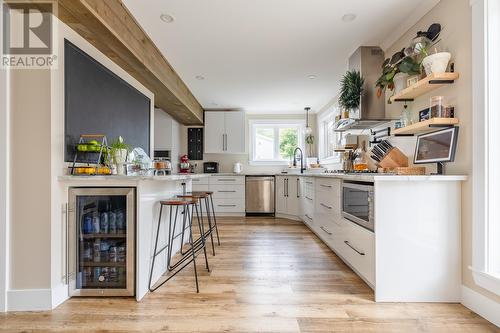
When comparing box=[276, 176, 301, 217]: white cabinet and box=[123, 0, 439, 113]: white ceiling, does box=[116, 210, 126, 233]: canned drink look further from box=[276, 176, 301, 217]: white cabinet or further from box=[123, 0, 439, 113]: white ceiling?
box=[276, 176, 301, 217]: white cabinet

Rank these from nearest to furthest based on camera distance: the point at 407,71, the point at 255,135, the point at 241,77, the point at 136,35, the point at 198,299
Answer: the point at 198,299 → the point at 407,71 → the point at 136,35 → the point at 241,77 → the point at 255,135

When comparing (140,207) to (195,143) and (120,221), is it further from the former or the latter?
(195,143)

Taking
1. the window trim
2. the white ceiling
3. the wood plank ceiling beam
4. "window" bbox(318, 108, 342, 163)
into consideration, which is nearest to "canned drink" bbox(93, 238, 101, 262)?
the wood plank ceiling beam

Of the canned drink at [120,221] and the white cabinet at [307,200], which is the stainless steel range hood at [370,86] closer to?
the white cabinet at [307,200]

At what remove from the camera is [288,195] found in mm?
5363

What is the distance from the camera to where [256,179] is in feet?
18.6

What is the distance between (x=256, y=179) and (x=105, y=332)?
4278 millimetres

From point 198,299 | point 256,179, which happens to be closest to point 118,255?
point 198,299

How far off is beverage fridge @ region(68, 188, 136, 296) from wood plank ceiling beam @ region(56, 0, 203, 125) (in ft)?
3.99

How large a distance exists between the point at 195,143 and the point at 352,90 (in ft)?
13.2

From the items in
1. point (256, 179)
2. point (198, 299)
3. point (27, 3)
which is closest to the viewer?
point (27, 3)

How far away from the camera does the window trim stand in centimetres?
170

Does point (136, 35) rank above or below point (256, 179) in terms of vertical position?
above

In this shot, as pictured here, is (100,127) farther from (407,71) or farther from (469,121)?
(469,121)
